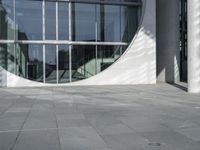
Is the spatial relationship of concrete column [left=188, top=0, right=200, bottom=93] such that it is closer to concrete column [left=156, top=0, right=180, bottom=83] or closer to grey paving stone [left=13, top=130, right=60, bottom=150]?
concrete column [left=156, top=0, right=180, bottom=83]

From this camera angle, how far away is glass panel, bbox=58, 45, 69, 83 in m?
24.6

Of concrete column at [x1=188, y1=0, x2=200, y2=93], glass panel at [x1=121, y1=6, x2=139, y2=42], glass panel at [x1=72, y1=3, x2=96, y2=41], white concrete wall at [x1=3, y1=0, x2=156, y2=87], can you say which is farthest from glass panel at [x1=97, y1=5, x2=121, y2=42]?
concrete column at [x1=188, y1=0, x2=200, y2=93]

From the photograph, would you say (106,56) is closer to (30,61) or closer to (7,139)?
(30,61)

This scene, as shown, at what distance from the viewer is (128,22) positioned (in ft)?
86.4

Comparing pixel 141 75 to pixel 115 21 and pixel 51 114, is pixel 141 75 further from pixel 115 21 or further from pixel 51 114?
pixel 51 114

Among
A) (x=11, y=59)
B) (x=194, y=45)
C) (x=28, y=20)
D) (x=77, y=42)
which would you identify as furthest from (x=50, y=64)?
(x=194, y=45)

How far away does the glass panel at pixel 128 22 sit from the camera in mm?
26125

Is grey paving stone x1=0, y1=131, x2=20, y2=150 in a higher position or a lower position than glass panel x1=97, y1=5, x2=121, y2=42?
lower

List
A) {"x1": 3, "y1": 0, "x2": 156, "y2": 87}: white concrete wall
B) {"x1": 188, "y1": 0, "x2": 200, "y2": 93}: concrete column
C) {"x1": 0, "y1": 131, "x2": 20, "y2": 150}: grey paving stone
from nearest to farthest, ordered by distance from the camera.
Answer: {"x1": 0, "y1": 131, "x2": 20, "y2": 150}: grey paving stone → {"x1": 188, "y1": 0, "x2": 200, "y2": 93}: concrete column → {"x1": 3, "y1": 0, "x2": 156, "y2": 87}: white concrete wall

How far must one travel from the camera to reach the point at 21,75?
2389cm

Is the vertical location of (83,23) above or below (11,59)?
above

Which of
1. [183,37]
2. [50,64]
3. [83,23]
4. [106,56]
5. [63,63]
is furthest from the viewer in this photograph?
[183,37]

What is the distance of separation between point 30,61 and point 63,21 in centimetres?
360

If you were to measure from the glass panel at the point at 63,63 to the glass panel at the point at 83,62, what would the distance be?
0.42 metres
